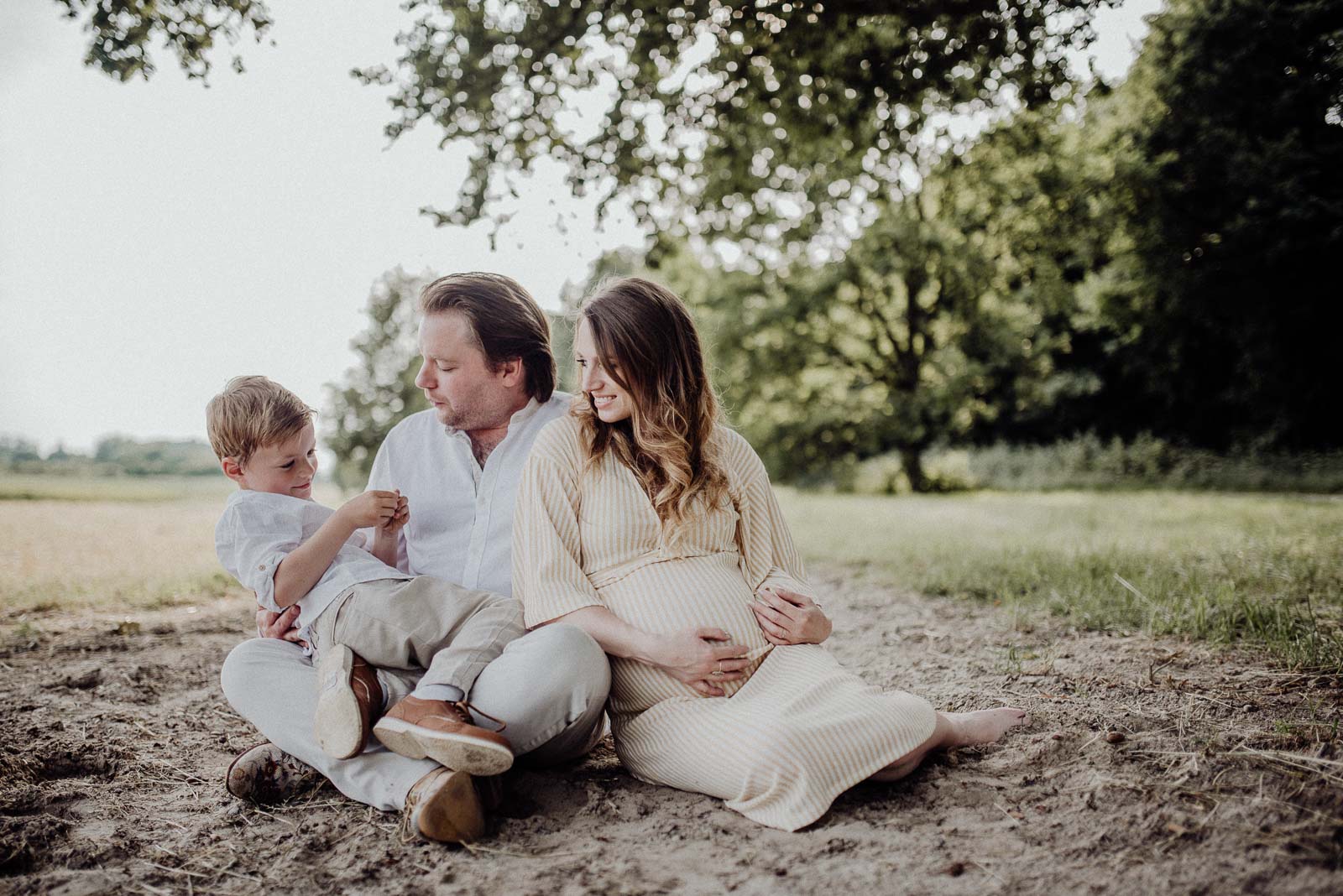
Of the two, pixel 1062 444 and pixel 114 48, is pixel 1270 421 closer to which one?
pixel 1062 444

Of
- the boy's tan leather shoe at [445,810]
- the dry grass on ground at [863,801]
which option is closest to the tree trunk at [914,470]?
the dry grass on ground at [863,801]

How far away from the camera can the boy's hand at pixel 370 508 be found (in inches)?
108

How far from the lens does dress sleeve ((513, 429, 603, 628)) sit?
8.43 feet

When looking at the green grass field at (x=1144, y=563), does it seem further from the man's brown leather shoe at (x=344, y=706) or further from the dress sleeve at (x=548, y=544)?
the man's brown leather shoe at (x=344, y=706)

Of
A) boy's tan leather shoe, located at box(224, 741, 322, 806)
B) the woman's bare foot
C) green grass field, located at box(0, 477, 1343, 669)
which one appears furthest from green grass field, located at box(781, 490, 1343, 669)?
boy's tan leather shoe, located at box(224, 741, 322, 806)

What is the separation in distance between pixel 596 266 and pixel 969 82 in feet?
11.7

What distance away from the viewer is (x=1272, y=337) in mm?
16938

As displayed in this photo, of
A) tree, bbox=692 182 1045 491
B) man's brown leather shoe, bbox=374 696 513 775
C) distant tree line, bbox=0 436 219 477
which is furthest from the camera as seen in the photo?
tree, bbox=692 182 1045 491

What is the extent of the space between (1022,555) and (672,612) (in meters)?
4.76

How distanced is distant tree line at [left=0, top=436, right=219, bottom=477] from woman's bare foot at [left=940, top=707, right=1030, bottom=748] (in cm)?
888

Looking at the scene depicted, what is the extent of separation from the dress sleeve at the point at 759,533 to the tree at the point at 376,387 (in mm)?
17625

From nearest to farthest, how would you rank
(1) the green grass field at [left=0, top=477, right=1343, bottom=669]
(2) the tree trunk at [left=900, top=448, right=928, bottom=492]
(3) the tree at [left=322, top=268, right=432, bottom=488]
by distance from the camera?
(1) the green grass field at [left=0, top=477, right=1343, bottom=669] < (3) the tree at [left=322, top=268, right=432, bottom=488] < (2) the tree trunk at [left=900, top=448, right=928, bottom=492]

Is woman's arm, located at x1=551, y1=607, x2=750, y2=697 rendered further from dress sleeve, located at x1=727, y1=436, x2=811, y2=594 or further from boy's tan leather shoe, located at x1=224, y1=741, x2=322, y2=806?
boy's tan leather shoe, located at x1=224, y1=741, x2=322, y2=806

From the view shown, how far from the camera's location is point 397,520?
3.00 m
